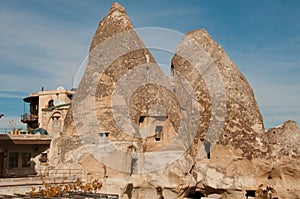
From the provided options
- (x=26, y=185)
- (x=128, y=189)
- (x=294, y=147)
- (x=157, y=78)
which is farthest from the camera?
(x=157, y=78)

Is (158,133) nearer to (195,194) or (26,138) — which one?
(195,194)

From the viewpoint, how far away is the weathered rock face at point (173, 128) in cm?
2136

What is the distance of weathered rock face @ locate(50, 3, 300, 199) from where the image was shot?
2136 centimetres

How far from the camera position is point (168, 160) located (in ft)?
72.3

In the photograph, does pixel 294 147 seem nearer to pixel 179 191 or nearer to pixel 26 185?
pixel 179 191

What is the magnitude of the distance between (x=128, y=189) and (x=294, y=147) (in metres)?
9.80

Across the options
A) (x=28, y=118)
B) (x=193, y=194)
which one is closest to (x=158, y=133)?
(x=193, y=194)

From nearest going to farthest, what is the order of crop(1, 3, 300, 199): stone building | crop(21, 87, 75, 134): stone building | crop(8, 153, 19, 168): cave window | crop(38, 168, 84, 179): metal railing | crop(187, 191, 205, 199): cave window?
1. crop(38, 168, 84, 179): metal railing
2. crop(1, 3, 300, 199): stone building
3. crop(187, 191, 205, 199): cave window
4. crop(8, 153, 19, 168): cave window
5. crop(21, 87, 75, 134): stone building

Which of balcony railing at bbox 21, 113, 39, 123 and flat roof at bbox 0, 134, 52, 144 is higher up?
balcony railing at bbox 21, 113, 39, 123

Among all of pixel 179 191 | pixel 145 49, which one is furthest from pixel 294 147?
pixel 145 49

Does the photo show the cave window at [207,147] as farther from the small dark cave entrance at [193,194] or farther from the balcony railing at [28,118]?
the balcony railing at [28,118]

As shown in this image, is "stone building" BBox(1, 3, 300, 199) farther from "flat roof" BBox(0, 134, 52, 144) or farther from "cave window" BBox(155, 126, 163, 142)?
"flat roof" BBox(0, 134, 52, 144)

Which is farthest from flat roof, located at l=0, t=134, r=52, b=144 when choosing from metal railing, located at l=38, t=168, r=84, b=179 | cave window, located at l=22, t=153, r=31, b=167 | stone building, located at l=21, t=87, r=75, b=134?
stone building, located at l=21, t=87, r=75, b=134

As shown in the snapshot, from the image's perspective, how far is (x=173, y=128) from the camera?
2377 centimetres
